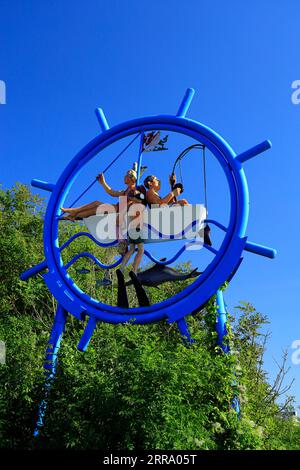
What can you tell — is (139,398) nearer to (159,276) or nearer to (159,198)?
(159,276)

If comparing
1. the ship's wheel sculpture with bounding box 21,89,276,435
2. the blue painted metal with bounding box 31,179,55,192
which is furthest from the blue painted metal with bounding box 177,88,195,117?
the blue painted metal with bounding box 31,179,55,192

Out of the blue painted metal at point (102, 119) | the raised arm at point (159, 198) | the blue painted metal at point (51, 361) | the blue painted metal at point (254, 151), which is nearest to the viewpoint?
the blue painted metal at point (51, 361)

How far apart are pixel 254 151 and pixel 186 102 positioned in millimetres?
1476

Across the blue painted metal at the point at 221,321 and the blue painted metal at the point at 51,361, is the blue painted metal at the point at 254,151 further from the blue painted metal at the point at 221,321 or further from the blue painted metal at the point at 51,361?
the blue painted metal at the point at 51,361

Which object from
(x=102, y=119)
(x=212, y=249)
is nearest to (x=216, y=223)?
(x=212, y=249)

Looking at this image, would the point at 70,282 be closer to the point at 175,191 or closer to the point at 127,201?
the point at 127,201

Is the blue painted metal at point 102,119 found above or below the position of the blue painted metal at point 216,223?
above

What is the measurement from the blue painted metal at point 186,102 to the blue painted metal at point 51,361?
3106 mm

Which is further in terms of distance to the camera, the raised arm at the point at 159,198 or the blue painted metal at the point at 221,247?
the raised arm at the point at 159,198

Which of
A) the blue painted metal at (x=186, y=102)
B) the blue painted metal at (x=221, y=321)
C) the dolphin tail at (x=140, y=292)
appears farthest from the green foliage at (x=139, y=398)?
the blue painted metal at (x=186, y=102)

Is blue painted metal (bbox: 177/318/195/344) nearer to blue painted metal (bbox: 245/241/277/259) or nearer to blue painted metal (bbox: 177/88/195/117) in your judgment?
blue painted metal (bbox: 245/241/277/259)

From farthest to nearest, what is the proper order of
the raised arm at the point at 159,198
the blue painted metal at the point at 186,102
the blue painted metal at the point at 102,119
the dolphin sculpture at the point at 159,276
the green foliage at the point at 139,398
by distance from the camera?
the blue painted metal at the point at 102,119 < the blue painted metal at the point at 186,102 < the raised arm at the point at 159,198 < the dolphin sculpture at the point at 159,276 < the green foliage at the point at 139,398

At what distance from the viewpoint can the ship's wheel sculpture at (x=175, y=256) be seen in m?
6.41
